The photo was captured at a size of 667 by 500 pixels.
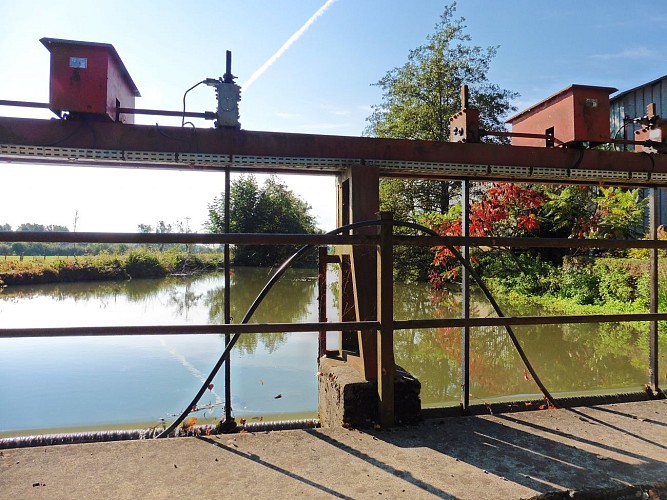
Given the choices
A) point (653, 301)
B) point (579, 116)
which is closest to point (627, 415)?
point (653, 301)

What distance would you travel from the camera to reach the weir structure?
93.7 inches

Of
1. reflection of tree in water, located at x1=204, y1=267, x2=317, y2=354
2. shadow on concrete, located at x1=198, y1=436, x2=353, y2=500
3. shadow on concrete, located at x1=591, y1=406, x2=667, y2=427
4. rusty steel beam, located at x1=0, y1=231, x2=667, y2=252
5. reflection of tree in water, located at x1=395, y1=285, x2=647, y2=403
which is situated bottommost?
reflection of tree in water, located at x1=395, y1=285, x2=647, y2=403

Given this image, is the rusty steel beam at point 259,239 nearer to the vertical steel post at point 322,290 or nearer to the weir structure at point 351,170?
the weir structure at point 351,170

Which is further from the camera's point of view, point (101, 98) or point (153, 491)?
point (101, 98)

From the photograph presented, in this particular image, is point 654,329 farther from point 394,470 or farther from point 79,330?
point 79,330

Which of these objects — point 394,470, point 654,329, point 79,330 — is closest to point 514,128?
point 654,329

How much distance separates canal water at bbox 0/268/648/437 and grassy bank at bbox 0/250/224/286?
1244 centimetres

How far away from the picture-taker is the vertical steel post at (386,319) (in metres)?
2.39

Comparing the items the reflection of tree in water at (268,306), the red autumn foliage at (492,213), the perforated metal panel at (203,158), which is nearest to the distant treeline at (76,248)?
the reflection of tree in water at (268,306)

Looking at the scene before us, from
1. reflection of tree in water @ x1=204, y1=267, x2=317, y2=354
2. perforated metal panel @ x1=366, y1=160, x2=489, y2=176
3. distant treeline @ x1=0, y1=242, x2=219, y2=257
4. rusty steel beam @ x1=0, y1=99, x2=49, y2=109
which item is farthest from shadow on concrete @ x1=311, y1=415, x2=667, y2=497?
distant treeline @ x1=0, y1=242, x2=219, y2=257

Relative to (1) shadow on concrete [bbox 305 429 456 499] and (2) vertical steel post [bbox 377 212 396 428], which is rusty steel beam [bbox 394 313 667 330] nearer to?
(2) vertical steel post [bbox 377 212 396 428]

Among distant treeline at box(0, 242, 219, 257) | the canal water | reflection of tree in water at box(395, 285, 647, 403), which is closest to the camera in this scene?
the canal water

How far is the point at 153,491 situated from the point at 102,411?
4099 mm

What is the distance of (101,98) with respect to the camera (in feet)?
A: 8.39
